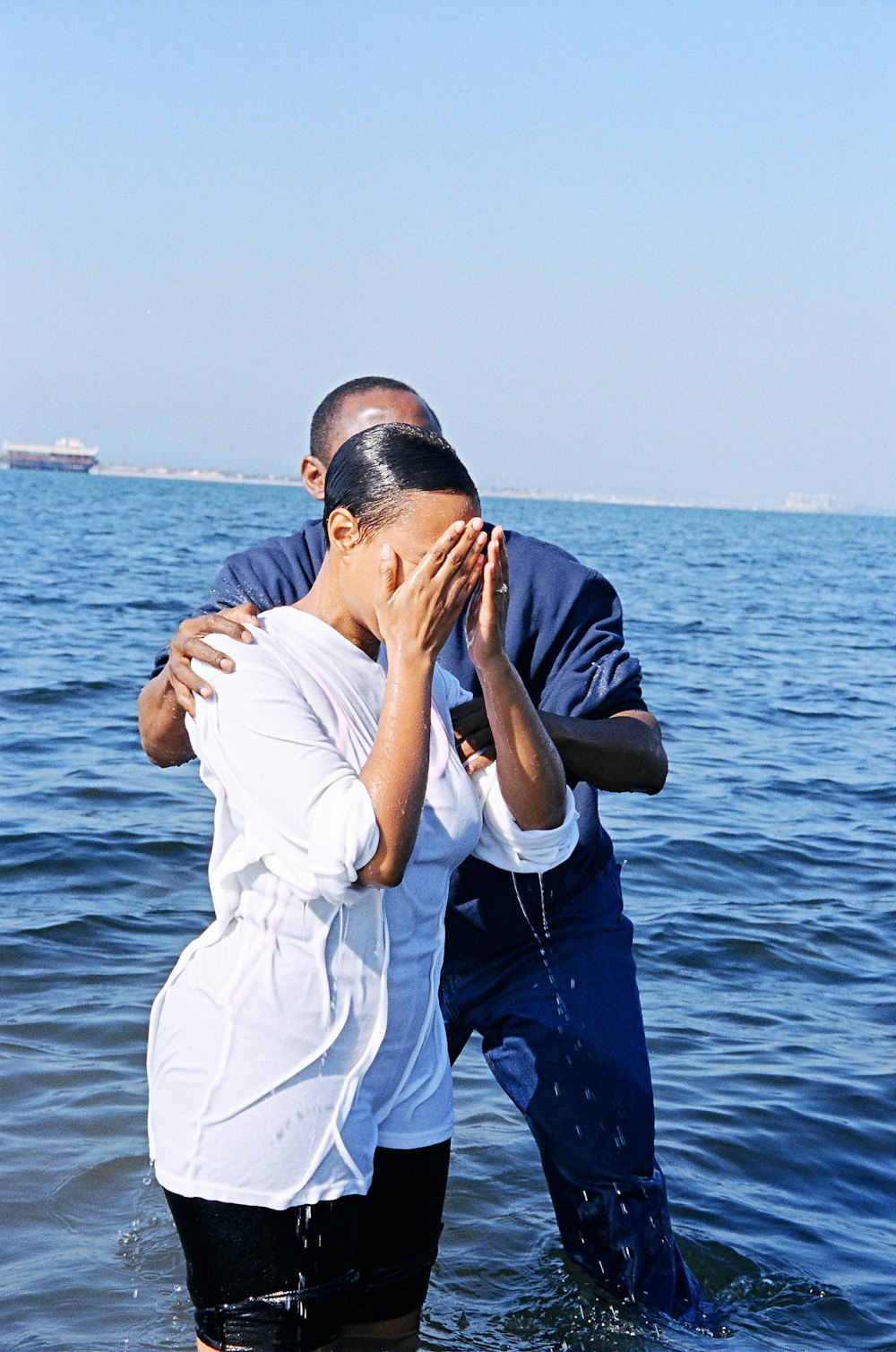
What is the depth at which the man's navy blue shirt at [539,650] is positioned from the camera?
150 inches

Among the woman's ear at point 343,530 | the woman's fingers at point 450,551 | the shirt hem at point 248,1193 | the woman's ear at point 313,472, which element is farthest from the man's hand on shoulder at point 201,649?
the woman's ear at point 313,472

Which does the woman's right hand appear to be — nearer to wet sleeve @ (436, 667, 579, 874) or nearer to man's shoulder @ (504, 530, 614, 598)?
wet sleeve @ (436, 667, 579, 874)

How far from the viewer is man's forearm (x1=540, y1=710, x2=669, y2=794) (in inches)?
139

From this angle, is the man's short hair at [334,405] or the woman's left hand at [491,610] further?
the man's short hair at [334,405]

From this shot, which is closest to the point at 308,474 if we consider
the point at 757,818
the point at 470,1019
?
the point at 470,1019

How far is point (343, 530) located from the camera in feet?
9.00

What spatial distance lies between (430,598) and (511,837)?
2.44ft

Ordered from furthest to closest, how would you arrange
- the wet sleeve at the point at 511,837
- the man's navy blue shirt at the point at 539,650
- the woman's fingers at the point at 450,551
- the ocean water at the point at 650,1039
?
the ocean water at the point at 650,1039, the man's navy blue shirt at the point at 539,650, the wet sleeve at the point at 511,837, the woman's fingers at the point at 450,551

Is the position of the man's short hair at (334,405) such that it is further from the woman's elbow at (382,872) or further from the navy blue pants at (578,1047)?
the woman's elbow at (382,872)

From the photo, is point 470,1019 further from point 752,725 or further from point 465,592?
point 752,725

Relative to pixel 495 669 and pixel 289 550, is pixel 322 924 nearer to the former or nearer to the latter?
pixel 495 669

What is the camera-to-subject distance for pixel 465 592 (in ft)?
8.58

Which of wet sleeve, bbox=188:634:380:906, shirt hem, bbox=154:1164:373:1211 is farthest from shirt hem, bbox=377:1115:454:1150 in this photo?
wet sleeve, bbox=188:634:380:906

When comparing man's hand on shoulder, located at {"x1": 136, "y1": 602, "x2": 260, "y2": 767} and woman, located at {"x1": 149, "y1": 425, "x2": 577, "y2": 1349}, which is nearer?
woman, located at {"x1": 149, "y1": 425, "x2": 577, "y2": 1349}
